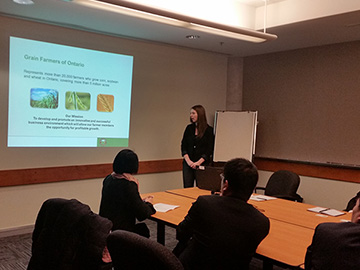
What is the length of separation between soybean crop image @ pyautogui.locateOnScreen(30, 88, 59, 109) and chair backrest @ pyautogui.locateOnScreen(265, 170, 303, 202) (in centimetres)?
280

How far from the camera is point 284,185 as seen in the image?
13.3 feet

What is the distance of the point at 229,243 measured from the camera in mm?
1846

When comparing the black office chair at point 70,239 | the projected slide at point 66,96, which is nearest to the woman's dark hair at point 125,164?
the black office chair at point 70,239

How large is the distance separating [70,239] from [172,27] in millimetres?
3131

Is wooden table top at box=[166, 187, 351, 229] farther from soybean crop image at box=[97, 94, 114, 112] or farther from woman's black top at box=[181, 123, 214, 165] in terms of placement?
soybean crop image at box=[97, 94, 114, 112]

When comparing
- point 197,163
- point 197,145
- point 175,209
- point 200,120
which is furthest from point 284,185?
point 175,209

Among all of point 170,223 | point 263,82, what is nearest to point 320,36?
point 263,82

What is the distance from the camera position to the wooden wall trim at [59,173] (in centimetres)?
414

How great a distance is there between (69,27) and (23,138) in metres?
1.50

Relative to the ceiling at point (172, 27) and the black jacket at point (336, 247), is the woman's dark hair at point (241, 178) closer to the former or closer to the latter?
the black jacket at point (336, 247)

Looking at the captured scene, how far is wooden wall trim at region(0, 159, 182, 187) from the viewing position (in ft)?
13.6

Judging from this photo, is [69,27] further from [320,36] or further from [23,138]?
[320,36]

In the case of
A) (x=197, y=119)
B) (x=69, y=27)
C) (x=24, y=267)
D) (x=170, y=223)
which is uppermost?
(x=69, y=27)

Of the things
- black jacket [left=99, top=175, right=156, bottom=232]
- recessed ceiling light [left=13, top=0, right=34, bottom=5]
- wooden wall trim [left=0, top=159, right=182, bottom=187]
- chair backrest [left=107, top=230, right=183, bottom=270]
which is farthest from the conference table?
recessed ceiling light [left=13, top=0, right=34, bottom=5]
